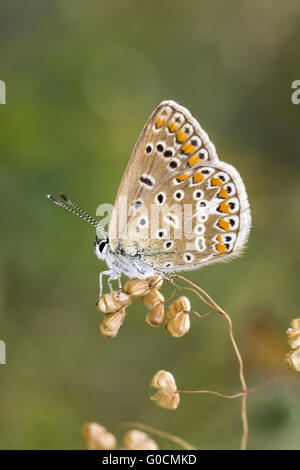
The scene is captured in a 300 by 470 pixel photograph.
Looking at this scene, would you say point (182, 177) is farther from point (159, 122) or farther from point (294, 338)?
Result: point (294, 338)

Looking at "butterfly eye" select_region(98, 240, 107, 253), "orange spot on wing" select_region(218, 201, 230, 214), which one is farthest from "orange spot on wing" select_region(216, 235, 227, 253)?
"butterfly eye" select_region(98, 240, 107, 253)

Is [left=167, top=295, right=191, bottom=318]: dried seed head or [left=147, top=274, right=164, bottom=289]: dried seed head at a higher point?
[left=147, top=274, right=164, bottom=289]: dried seed head

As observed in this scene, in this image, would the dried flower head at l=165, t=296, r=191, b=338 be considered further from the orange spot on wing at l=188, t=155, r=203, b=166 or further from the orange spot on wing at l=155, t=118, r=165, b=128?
the orange spot on wing at l=155, t=118, r=165, b=128

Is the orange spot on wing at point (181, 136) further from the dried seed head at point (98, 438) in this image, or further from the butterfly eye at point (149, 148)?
the dried seed head at point (98, 438)

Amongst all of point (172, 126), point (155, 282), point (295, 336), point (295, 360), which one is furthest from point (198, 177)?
point (295, 360)

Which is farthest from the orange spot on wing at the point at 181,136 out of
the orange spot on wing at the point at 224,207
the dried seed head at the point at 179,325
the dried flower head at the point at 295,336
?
the dried flower head at the point at 295,336

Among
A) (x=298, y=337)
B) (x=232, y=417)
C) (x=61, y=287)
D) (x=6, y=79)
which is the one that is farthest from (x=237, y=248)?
(x=6, y=79)

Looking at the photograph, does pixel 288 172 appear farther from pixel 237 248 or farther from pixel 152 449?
pixel 152 449

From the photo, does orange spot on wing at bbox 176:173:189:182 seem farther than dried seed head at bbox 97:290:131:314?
Yes
